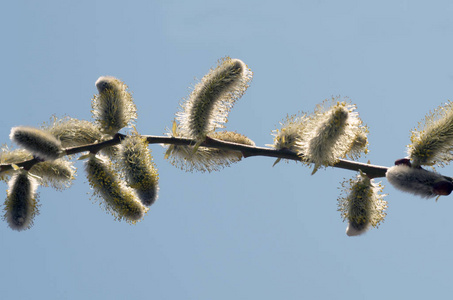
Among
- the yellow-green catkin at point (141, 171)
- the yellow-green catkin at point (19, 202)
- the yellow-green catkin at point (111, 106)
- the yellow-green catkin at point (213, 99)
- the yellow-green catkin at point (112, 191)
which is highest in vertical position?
the yellow-green catkin at point (213, 99)

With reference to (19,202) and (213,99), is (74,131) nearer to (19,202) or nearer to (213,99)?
(19,202)

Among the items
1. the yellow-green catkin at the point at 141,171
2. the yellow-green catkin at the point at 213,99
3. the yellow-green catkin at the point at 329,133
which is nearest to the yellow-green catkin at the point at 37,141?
the yellow-green catkin at the point at 141,171

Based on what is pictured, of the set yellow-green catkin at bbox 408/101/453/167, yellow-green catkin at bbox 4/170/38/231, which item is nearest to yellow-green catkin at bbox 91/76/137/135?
yellow-green catkin at bbox 4/170/38/231

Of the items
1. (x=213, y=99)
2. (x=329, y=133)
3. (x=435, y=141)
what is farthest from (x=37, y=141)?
(x=435, y=141)

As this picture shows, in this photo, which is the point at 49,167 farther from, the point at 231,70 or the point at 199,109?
the point at 231,70

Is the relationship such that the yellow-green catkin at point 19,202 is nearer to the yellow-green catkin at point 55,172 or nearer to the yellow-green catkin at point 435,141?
the yellow-green catkin at point 55,172
